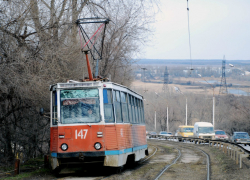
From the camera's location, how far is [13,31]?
14.7 meters

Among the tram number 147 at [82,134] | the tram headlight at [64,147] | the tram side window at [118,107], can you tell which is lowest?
the tram headlight at [64,147]

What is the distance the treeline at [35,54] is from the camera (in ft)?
46.9

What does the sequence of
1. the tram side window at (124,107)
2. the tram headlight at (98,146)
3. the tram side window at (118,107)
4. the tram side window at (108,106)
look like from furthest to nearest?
the tram side window at (124,107) → the tram side window at (118,107) → the tram side window at (108,106) → the tram headlight at (98,146)

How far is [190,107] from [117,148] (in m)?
87.9

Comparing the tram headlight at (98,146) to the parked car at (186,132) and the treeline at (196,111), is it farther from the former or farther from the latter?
the treeline at (196,111)

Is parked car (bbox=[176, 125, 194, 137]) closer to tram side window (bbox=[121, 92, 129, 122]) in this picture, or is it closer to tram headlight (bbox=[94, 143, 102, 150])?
tram side window (bbox=[121, 92, 129, 122])

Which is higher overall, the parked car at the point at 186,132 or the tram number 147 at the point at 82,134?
the tram number 147 at the point at 82,134

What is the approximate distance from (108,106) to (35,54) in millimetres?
4546

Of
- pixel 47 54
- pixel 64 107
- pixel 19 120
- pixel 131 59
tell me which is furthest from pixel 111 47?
pixel 64 107

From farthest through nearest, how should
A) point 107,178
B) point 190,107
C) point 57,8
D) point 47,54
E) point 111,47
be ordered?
point 190,107 < point 111,47 < point 57,8 < point 47,54 < point 107,178

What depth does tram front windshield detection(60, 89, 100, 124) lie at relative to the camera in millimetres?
12328

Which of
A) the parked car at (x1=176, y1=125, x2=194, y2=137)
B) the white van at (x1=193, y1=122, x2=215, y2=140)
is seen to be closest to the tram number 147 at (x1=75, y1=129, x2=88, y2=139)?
the white van at (x1=193, y1=122, x2=215, y2=140)

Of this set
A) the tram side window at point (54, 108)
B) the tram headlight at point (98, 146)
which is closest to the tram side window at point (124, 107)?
the tram headlight at point (98, 146)

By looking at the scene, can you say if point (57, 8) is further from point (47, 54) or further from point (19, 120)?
point (19, 120)
